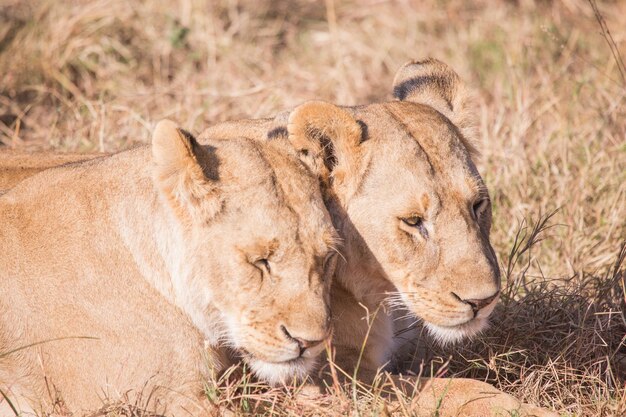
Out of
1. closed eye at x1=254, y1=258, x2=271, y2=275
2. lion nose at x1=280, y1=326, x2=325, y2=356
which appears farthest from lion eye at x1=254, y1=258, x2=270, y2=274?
lion nose at x1=280, y1=326, x2=325, y2=356

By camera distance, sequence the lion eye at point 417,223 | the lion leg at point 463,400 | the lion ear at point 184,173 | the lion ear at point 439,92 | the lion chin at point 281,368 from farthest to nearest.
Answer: the lion ear at point 439,92, the lion eye at point 417,223, the lion leg at point 463,400, the lion chin at point 281,368, the lion ear at point 184,173

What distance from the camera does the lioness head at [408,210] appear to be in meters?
3.78

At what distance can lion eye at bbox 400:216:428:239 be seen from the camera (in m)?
3.83

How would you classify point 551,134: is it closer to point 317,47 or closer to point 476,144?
point 476,144

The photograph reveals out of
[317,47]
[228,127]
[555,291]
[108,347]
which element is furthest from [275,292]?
[317,47]

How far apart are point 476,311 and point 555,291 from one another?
3.49ft

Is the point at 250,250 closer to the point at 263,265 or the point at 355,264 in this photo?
the point at 263,265

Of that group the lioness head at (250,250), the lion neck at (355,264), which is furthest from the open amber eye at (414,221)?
the lioness head at (250,250)

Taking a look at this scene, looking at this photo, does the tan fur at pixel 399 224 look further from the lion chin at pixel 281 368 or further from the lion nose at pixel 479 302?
the lion chin at pixel 281 368

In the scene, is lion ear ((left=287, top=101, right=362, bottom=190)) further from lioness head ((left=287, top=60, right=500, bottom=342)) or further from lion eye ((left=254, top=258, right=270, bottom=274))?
lion eye ((left=254, top=258, right=270, bottom=274))

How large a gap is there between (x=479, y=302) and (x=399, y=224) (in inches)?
17.1

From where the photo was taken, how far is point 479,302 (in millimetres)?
3752

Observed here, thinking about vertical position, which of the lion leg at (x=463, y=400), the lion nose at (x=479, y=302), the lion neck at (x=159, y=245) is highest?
the lion neck at (x=159, y=245)

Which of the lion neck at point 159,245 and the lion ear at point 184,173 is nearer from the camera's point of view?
the lion ear at point 184,173
